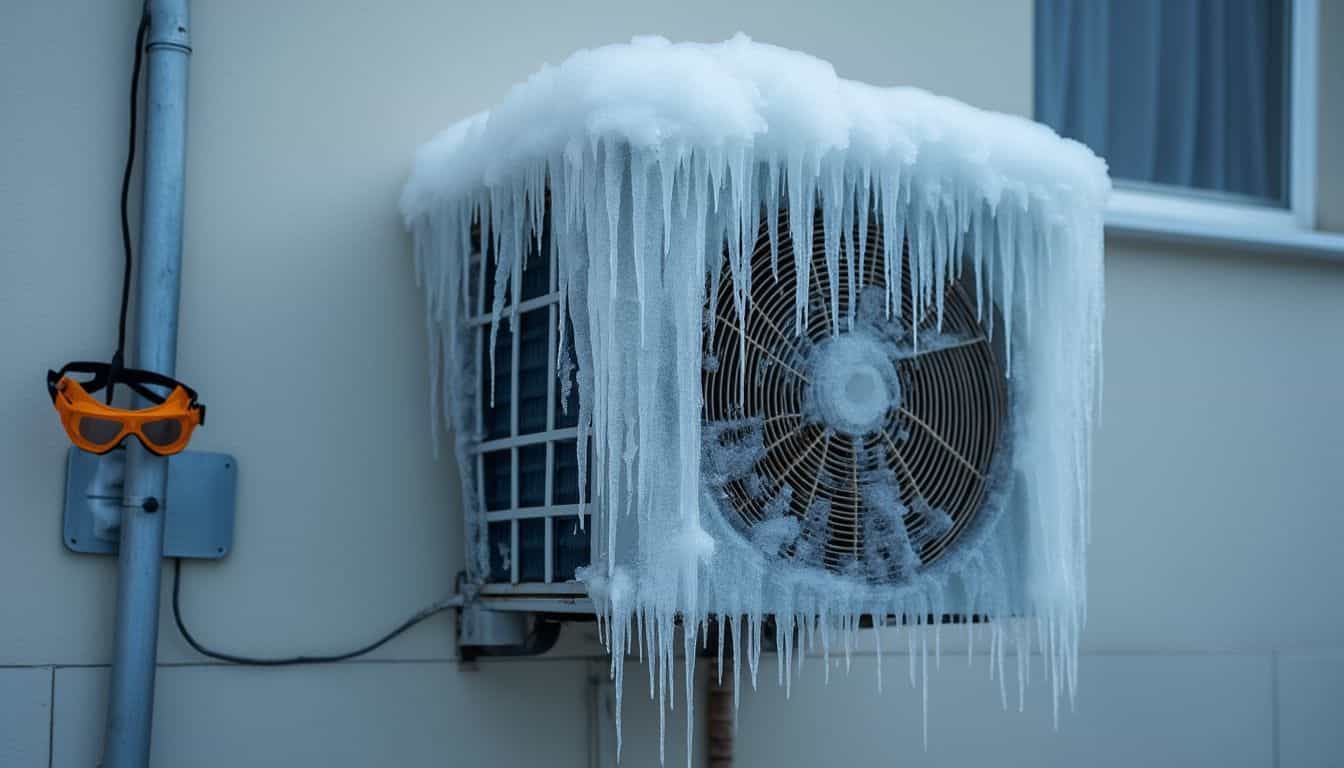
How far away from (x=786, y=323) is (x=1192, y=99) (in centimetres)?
263

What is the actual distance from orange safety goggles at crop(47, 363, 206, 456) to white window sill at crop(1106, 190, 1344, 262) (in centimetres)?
260

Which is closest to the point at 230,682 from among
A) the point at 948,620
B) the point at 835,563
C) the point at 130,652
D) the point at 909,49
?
the point at 130,652

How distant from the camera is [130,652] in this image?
3312mm

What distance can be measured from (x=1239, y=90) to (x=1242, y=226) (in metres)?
0.69

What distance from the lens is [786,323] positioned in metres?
3.22

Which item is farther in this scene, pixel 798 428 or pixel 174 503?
pixel 174 503

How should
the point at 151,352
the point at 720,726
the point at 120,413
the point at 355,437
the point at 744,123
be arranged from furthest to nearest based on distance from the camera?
the point at 720,726
the point at 355,437
the point at 151,352
the point at 120,413
the point at 744,123

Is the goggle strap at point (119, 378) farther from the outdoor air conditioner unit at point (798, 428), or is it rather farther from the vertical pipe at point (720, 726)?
the vertical pipe at point (720, 726)

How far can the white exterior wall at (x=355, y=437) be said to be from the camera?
3424 millimetres

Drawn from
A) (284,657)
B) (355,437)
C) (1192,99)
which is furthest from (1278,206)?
(284,657)

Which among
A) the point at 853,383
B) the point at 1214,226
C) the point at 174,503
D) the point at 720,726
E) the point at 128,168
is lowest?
the point at 720,726

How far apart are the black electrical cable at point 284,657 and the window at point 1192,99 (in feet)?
8.05

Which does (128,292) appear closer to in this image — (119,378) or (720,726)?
(119,378)

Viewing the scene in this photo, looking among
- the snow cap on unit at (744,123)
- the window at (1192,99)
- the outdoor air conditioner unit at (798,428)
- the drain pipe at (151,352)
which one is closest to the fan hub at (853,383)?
the outdoor air conditioner unit at (798,428)
